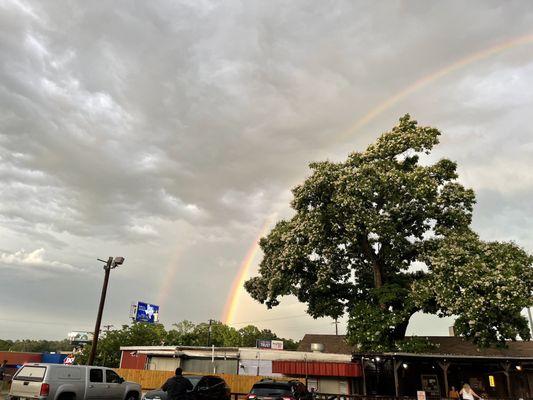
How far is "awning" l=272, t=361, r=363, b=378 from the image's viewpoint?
31.8 meters

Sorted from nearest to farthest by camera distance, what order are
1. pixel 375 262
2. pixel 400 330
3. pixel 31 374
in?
pixel 31 374 → pixel 400 330 → pixel 375 262

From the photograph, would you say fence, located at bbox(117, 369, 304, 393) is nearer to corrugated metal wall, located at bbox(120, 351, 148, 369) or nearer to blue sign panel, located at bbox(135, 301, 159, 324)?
corrugated metal wall, located at bbox(120, 351, 148, 369)

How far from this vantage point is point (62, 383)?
49.4ft

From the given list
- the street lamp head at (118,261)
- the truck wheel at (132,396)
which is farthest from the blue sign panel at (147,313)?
the truck wheel at (132,396)

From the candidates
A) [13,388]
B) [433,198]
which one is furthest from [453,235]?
[13,388]

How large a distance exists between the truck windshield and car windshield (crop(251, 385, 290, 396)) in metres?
7.98

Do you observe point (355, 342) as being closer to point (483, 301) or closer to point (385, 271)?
point (385, 271)

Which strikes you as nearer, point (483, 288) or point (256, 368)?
point (483, 288)

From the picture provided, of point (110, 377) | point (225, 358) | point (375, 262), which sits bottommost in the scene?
point (110, 377)

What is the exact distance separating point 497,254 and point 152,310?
275 ft

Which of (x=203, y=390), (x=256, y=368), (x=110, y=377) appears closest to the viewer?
(x=203, y=390)

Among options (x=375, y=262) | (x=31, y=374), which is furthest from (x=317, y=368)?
(x=31, y=374)

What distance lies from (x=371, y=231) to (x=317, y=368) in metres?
12.7

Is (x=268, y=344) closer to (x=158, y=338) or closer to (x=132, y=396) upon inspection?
(x=158, y=338)
